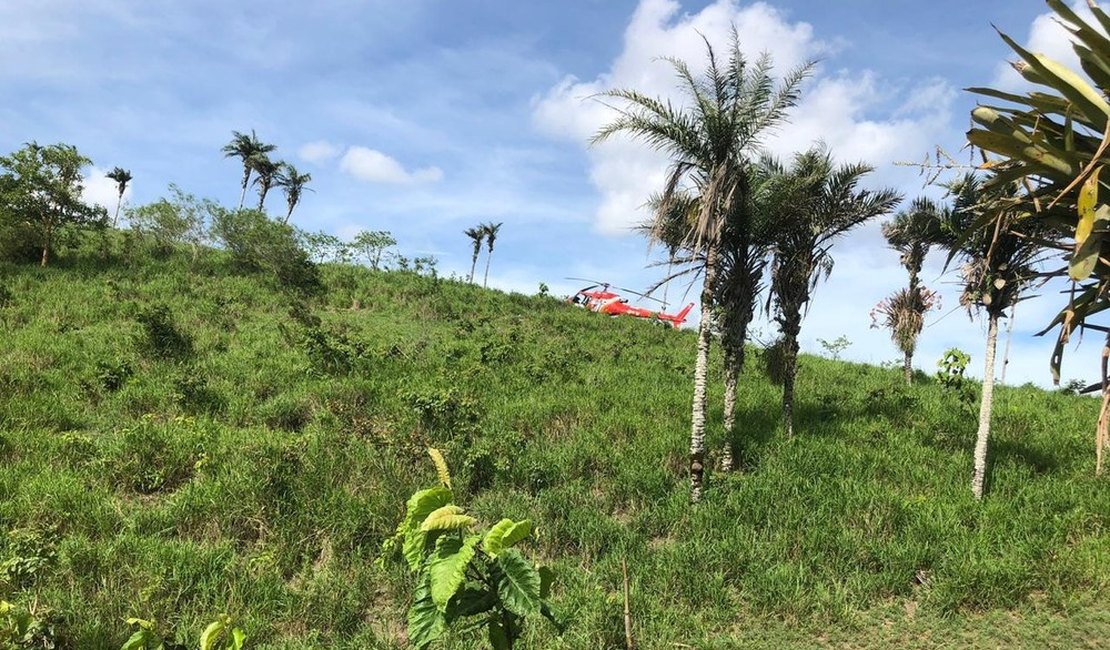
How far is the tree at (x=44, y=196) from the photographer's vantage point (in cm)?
1995

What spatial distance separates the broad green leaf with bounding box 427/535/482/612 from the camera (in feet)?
7.34

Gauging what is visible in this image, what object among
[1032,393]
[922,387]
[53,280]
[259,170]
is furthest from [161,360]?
[259,170]

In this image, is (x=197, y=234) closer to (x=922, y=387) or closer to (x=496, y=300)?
(x=496, y=300)

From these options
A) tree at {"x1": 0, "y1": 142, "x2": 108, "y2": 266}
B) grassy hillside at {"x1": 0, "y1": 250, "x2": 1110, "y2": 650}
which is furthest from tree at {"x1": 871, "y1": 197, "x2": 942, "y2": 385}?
tree at {"x1": 0, "y1": 142, "x2": 108, "y2": 266}

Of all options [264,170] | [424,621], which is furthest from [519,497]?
[264,170]

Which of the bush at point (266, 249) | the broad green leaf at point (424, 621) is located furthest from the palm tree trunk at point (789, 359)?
the bush at point (266, 249)

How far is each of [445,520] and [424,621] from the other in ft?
1.46

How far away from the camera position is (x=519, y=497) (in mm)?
8859

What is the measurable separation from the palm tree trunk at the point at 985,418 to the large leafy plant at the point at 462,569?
9106mm

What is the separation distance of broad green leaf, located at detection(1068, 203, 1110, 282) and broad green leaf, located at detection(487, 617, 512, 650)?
2621 millimetres

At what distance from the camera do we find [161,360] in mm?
13367

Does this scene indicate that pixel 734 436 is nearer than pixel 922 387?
Yes

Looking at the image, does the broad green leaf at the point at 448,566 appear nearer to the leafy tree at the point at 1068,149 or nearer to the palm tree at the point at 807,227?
the leafy tree at the point at 1068,149

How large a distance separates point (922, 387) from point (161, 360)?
19.9 metres
